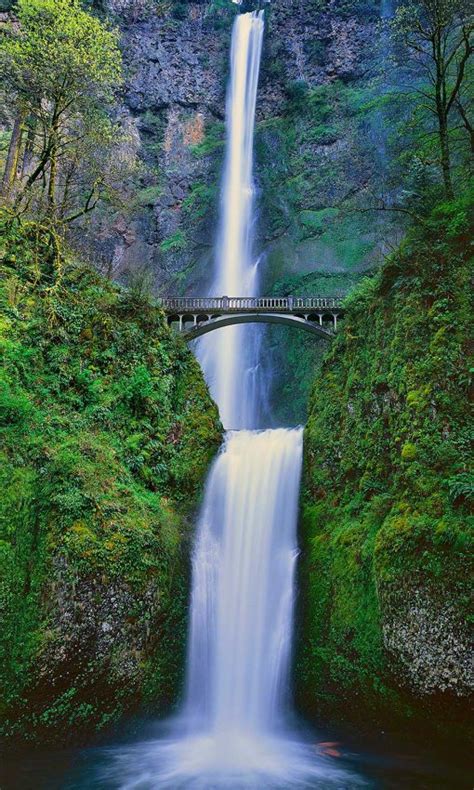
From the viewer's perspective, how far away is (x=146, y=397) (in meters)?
13.4

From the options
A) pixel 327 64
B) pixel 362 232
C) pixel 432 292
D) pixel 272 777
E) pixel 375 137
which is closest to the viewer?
pixel 272 777

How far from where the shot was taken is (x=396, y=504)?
978 centimetres

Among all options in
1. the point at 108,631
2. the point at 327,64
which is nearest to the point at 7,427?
the point at 108,631

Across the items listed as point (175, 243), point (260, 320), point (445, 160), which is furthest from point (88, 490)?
point (175, 243)

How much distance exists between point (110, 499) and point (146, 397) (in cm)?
349

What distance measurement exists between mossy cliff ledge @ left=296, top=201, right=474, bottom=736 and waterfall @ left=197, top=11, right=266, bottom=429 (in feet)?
42.5

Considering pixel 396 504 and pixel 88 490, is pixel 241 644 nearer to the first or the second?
pixel 396 504

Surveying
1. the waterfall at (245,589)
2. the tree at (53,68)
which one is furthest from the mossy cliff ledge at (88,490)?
the tree at (53,68)

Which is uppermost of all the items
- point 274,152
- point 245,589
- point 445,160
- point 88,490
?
point 274,152

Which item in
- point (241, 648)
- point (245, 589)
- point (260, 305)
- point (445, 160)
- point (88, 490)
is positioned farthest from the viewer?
point (260, 305)

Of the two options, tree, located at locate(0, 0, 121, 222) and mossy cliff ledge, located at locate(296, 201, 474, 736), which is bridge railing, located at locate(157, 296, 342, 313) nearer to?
tree, located at locate(0, 0, 121, 222)

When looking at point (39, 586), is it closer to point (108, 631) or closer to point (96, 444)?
point (108, 631)

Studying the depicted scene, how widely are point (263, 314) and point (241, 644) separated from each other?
1577 cm

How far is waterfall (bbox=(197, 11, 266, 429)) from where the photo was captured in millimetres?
26859
